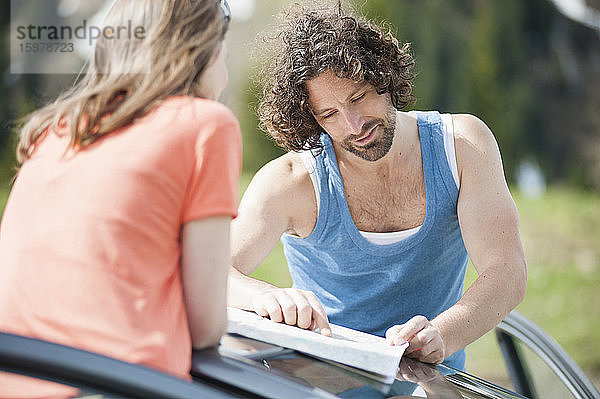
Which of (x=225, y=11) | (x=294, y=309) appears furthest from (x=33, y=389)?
(x=225, y=11)

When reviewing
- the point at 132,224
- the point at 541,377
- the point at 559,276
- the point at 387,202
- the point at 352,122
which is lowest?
the point at 559,276

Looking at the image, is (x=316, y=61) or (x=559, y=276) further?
(x=559, y=276)

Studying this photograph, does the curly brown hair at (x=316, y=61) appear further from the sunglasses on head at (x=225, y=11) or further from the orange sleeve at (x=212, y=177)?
the orange sleeve at (x=212, y=177)

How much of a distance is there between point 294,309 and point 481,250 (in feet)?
2.64

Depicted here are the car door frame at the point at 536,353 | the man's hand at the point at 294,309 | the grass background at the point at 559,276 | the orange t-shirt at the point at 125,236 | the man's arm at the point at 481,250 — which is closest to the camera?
the orange t-shirt at the point at 125,236

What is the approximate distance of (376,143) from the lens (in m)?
2.41

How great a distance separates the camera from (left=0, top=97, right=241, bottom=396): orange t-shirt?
120cm

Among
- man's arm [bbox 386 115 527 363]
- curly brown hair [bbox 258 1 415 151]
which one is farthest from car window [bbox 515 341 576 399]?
curly brown hair [bbox 258 1 415 151]

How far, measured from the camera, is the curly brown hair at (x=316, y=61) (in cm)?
243

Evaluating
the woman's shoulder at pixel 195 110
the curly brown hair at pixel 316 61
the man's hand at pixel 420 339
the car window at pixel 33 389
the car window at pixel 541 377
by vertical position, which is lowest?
the car window at pixel 541 377

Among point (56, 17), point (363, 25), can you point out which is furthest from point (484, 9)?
point (363, 25)

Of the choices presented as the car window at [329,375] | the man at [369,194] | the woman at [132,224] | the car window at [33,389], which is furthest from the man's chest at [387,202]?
the car window at [33,389]

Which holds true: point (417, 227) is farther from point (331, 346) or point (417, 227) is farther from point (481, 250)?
point (331, 346)

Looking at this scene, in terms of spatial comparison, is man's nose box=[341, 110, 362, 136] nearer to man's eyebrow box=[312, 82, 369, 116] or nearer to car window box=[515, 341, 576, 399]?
man's eyebrow box=[312, 82, 369, 116]
